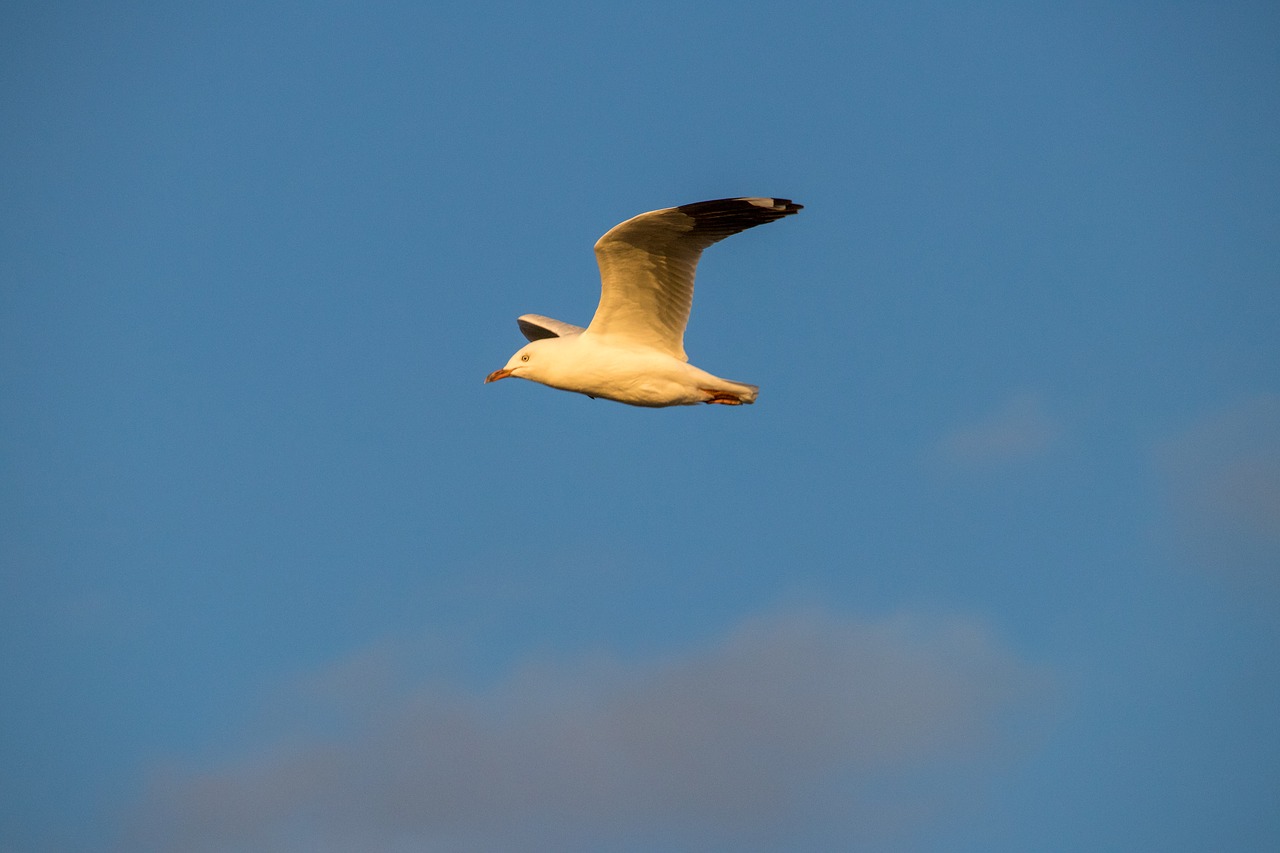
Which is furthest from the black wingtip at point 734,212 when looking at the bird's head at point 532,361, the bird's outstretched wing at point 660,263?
the bird's head at point 532,361

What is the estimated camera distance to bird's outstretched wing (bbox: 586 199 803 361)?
1819cm

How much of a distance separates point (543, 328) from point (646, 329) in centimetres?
349

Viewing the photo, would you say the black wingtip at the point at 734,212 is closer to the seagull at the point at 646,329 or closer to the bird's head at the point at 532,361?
the seagull at the point at 646,329

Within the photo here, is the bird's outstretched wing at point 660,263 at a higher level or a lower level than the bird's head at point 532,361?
higher

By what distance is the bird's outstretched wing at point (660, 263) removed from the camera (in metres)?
18.2

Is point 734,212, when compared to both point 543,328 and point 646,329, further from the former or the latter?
point 543,328

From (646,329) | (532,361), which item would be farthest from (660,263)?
(532,361)

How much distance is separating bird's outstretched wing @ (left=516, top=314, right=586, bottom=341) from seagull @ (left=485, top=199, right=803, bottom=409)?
4.23 ft

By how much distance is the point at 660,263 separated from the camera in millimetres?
18875

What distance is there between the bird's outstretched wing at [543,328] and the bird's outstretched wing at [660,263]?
1.64m

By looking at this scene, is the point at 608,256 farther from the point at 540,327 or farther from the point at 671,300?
the point at 540,327

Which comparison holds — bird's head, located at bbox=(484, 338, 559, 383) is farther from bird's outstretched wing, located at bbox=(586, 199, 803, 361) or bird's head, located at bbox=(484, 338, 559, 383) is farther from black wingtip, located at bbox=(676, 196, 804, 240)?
black wingtip, located at bbox=(676, 196, 804, 240)

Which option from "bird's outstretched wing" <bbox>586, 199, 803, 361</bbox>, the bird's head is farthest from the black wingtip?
the bird's head

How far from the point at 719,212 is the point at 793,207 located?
876 millimetres
